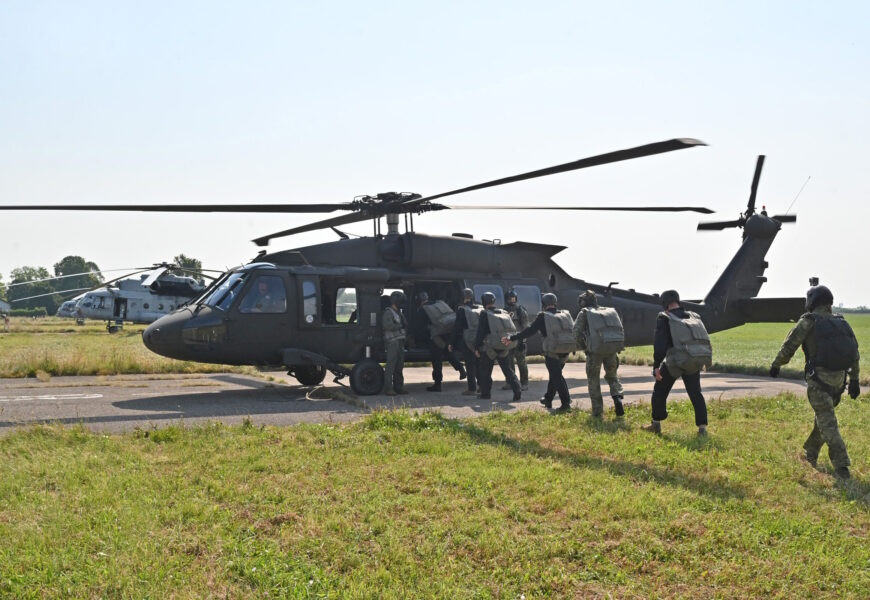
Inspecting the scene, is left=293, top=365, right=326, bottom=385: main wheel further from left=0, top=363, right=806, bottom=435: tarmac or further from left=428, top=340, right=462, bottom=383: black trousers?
left=428, top=340, right=462, bottom=383: black trousers

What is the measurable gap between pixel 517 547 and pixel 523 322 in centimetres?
875

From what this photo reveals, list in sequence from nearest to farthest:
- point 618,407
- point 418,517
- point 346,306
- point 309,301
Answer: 1. point 418,517
2. point 618,407
3. point 309,301
4. point 346,306

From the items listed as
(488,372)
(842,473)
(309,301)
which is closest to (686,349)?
(842,473)

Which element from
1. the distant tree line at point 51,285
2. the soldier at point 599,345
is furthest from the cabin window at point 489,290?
the distant tree line at point 51,285

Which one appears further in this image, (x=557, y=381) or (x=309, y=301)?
(x=309, y=301)

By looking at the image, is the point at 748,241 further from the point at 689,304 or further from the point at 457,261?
the point at 457,261

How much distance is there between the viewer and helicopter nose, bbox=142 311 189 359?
11125 millimetres

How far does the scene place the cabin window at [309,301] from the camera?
12125mm

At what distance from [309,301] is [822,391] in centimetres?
816

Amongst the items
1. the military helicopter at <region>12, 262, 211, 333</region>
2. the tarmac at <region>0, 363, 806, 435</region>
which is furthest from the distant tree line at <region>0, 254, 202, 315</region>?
the tarmac at <region>0, 363, 806, 435</region>

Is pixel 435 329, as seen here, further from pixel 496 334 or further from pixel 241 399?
pixel 241 399

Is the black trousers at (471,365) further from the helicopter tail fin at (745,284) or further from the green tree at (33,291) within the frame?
the green tree at (33,291)

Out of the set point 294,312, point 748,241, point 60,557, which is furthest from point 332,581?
point 748,241

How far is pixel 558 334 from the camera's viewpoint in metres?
10.1
